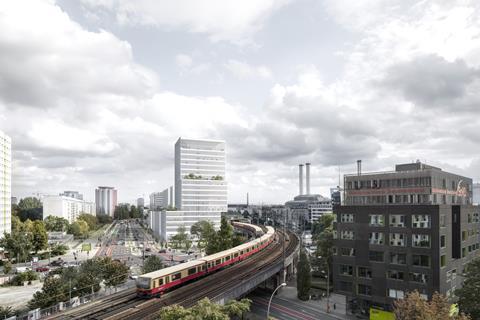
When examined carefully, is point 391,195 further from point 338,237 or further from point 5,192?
point 5,192

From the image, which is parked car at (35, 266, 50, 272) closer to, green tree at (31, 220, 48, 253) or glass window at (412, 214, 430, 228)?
green tree at (31, 220, 48, 253)

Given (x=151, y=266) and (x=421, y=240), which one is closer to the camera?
(x=421, y=240)

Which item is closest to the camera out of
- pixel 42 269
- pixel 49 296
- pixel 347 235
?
pixel 49 296

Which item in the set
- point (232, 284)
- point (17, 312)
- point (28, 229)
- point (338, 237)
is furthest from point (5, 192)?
point (338, 237)

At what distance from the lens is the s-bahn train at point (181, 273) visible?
50.7 metres

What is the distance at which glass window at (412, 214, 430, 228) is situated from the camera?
5497 centimetres

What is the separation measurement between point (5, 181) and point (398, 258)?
482ft

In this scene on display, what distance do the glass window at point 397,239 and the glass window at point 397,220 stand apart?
1424 mm

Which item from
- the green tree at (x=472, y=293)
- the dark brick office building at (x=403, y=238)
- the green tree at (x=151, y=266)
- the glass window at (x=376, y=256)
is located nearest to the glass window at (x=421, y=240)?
the dark brick office building at (x=403, y=238)

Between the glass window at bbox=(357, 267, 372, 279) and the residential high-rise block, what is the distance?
128326 mm

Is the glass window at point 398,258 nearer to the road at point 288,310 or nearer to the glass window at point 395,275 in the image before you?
the glass window at point 395,275

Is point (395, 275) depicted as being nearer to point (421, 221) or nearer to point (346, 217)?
point (421, 221)

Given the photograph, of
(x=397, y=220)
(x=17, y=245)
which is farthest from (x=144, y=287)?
(x=17, y=245)

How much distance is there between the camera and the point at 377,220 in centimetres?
6022
